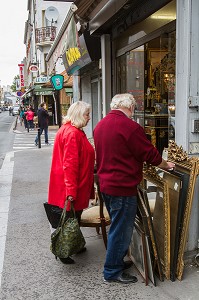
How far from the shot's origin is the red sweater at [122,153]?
2963 millimetres

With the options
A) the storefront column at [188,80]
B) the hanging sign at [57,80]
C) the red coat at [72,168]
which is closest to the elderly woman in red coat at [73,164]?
the red coat at [72,168]

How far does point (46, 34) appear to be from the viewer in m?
35.4

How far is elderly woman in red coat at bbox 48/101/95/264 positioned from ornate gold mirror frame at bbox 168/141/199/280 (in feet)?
2.91

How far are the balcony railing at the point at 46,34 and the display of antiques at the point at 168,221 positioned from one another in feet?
112

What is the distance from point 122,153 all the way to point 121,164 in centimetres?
11

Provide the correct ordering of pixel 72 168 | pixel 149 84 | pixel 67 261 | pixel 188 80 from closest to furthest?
pixel 188 80 < pixel 72 168 < pixel 67 261 < pixel 149 84

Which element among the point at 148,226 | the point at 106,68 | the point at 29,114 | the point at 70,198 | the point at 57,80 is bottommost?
the point at 148,226

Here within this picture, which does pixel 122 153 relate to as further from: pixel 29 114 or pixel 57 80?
pixel 29 114

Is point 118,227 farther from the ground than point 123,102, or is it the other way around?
point 123,102

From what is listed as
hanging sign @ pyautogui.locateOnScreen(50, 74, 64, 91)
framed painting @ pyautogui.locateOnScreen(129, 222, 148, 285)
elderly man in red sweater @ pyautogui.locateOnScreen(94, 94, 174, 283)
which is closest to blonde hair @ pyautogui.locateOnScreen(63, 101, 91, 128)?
elderly man in red sweater @ pyautogui.locateOnScreen(94, 94, 174, 283)

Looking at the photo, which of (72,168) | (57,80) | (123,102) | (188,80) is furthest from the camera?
(57,80)

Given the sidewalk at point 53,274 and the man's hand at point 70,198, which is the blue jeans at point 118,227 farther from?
the man's hand at point 70,198

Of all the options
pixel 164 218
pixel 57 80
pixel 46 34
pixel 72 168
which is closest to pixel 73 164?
pixel 72 168

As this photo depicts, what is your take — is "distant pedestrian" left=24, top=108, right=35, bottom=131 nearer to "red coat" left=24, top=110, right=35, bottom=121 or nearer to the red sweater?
"red coat" left=24, top=110, right=35, bottom=121
